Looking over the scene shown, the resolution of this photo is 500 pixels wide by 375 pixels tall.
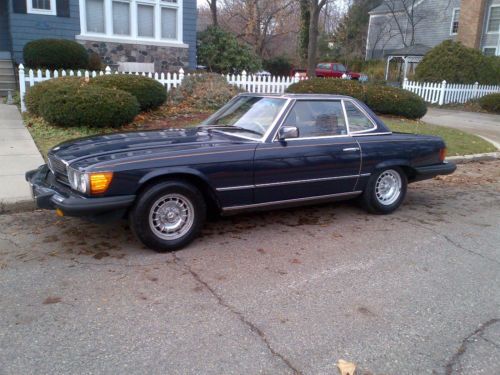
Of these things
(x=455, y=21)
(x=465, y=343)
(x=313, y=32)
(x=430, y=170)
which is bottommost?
(x=465, y=343)

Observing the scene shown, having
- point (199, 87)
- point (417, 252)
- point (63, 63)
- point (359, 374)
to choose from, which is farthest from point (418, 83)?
point (359, 374)

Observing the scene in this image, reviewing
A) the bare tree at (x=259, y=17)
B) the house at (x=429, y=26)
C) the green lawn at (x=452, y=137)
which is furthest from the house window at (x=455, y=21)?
the green lawn at (x=452, y=137)

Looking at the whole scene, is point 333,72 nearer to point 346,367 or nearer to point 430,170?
point 430,170

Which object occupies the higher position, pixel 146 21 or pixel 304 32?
pixel 304 32

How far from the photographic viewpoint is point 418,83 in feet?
72.8

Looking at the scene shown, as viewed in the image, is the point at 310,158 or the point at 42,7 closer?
the point at 310,158

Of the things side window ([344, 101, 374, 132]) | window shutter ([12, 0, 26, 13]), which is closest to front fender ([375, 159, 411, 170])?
side window ([344, 101, 374, 132])

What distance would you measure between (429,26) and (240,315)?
40862mm

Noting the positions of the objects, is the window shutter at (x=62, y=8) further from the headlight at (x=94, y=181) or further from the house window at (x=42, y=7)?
the headlight at (x=94, y=181)

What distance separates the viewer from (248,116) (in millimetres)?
5473

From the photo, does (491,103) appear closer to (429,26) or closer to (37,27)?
(37,27)

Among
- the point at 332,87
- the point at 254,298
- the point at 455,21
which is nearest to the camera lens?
the point at 254,298

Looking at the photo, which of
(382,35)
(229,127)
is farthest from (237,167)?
(382,35)

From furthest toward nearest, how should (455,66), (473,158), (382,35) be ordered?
(382,35)
(455,66)
(473,158)
